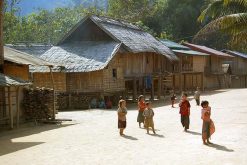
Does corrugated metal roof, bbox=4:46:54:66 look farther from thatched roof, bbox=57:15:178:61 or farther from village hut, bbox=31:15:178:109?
thatched roof, bbox=57:15:178:61

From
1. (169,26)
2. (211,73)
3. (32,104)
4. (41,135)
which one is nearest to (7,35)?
(169,26)

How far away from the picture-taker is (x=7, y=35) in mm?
54000

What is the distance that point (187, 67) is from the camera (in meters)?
43.7

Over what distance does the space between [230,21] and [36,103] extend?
33.0ft

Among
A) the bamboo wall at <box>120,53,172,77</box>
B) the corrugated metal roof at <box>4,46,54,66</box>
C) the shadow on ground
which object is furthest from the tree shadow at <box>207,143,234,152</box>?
the bamboo wall at <box>120,53,172,77</box>

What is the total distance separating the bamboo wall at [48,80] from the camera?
1110 inches

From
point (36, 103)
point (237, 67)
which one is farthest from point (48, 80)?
point (237, 67)

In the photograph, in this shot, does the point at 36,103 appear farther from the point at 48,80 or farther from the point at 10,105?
the point at 48,80

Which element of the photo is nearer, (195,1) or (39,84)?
(39,84)

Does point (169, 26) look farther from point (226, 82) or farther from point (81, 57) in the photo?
point (81, 57)

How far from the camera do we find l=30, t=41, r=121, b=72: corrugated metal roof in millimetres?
27062

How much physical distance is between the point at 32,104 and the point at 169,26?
1703 inches

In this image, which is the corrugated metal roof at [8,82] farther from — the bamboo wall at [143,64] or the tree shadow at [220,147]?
the bamboo wall at [143,64]

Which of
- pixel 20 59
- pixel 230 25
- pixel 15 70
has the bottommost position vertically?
pixel 15 70
